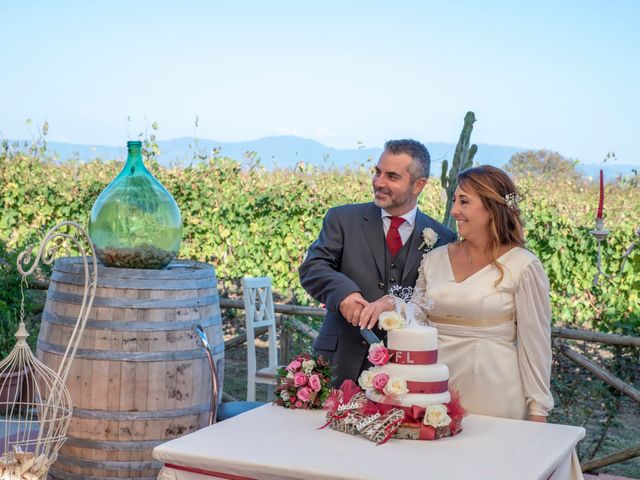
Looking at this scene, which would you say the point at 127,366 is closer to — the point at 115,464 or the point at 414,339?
the point at 115,464

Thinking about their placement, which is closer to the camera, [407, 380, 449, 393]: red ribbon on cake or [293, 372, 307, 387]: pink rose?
[407, 380, 449, 393]: red ribbon on cake

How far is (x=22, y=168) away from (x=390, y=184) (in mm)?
5897

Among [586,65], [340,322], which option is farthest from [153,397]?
[586,65]

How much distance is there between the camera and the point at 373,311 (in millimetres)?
2883

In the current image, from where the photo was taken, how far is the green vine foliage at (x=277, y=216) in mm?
6199

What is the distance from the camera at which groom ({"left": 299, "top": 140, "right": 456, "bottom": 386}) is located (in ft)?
10.7

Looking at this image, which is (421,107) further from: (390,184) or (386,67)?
(390,184)

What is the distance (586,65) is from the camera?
64.7 feet

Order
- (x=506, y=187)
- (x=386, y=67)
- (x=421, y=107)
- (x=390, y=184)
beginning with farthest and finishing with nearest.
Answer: (x=386, y=67)
(x=421, y=107)
(x=390, y=184)
(x=506, y=187)

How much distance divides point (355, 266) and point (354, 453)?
110cm

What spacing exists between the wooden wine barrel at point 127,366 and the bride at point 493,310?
883 millimetres

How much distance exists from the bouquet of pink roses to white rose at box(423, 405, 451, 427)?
47 centimetres

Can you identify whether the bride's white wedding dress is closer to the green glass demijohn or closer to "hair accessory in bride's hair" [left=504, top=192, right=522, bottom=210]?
"hair accessory in bride's hair" [left=504, top=192, right=522, bottom=210]

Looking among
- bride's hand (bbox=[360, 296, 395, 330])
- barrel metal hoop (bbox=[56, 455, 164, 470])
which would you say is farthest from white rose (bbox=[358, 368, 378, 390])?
barrel metal hoop (bbox=[56, 455, 164, 470])
